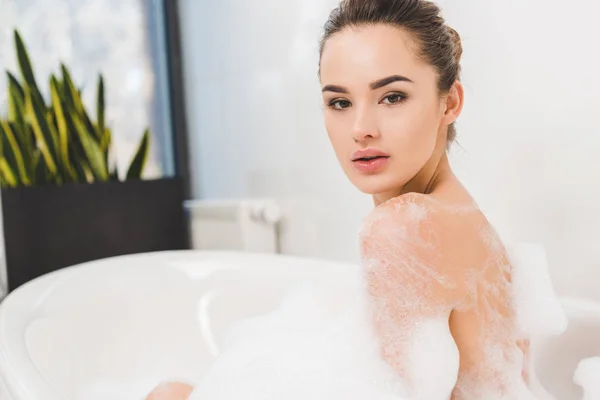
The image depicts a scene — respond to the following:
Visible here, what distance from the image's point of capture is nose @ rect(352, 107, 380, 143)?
2.71ft

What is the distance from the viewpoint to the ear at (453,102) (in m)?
0.86

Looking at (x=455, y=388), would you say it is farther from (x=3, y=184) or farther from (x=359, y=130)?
(x=3, y=184)

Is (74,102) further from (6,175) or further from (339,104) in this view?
(339,104)

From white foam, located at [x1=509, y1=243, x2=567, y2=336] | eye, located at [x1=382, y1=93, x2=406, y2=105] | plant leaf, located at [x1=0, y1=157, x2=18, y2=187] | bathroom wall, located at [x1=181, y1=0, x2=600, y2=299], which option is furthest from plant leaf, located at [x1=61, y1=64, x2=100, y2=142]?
white foam, located at [x1=509, y1=243, x2=567, y2=336]

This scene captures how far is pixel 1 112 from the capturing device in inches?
87.0

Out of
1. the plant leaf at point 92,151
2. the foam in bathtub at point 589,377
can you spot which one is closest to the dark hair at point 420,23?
the foam in bathtub at point 589,377

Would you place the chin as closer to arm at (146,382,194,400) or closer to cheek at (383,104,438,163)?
cheek at (383,104,438,163)

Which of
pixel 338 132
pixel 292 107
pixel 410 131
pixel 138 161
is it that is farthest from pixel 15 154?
pixel 410 131

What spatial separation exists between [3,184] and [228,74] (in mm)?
886

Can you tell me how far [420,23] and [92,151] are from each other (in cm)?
142

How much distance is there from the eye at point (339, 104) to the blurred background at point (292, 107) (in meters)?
0.32

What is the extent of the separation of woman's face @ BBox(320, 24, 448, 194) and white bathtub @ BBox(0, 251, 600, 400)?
515 millimetres

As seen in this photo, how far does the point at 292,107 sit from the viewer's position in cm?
183

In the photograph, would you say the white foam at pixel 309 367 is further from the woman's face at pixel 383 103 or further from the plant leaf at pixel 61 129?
the plant leaf at pixel 61 129
